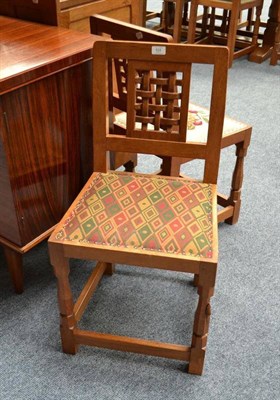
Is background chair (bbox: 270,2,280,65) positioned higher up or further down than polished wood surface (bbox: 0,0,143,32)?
further down

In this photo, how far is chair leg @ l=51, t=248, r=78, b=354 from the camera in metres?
1.16

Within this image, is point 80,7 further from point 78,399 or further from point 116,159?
point 78,399

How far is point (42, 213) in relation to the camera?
4.74 feet

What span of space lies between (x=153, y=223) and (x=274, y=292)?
2.20ft

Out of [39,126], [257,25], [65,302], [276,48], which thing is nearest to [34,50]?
[39,126]

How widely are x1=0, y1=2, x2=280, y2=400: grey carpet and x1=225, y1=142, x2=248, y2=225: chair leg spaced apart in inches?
2.1

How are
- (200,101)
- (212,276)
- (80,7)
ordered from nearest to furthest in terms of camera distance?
(212,276) → (80,7) → (200,101)

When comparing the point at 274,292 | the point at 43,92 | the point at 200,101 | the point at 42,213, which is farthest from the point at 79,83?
the point at 200,101

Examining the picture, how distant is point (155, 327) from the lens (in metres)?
1.46

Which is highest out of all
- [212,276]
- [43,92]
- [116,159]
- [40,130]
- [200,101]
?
[43,92]

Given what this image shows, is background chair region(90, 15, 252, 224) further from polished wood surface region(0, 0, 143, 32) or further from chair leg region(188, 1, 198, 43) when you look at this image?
chair leg region(188, 1, 198, 43)

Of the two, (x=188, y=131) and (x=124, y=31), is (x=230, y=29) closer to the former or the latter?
(x=188, y=131)

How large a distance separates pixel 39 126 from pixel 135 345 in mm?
692

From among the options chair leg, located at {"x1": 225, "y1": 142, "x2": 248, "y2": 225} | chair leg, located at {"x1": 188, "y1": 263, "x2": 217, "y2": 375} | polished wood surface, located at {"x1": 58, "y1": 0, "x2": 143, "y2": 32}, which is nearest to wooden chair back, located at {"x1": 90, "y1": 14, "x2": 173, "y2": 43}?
polished wood surface, located at {"x1": 58, "y1": 0, "x2": 143, "y2": 32}
